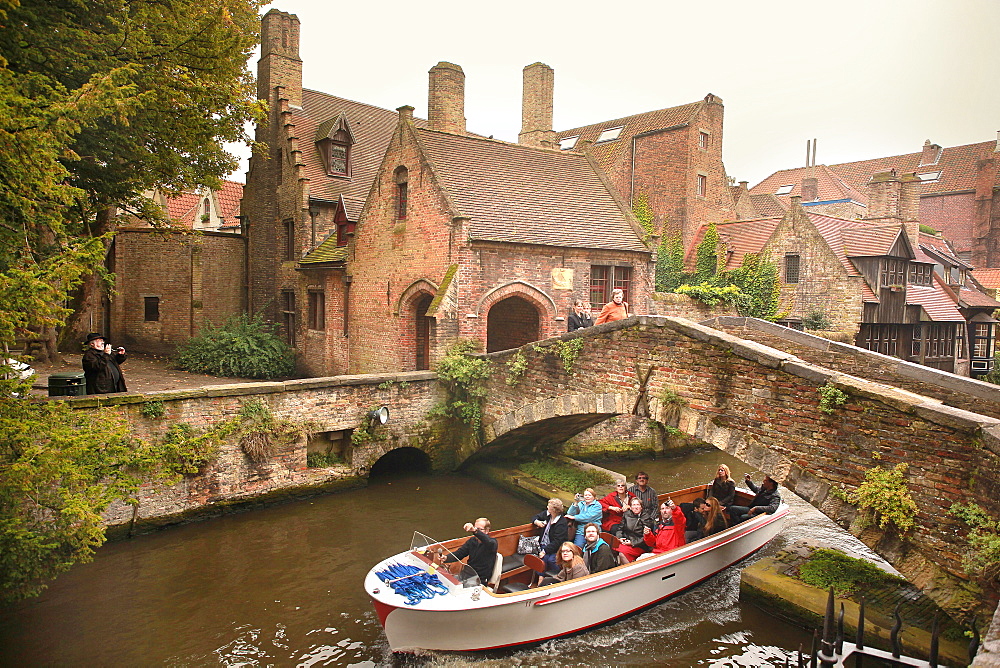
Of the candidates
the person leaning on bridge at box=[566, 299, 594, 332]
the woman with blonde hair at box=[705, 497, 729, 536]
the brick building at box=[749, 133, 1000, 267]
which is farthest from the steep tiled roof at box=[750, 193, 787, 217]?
the woman with blonde hair at box=[705, 497, 729, 536]

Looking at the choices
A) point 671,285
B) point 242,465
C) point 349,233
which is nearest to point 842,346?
point 242,465

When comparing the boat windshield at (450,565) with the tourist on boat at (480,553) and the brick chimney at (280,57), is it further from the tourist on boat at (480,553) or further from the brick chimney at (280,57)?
the brick chimney at (280,57)

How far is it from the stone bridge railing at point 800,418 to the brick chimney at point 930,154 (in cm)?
5046

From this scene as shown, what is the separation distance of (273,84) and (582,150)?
1120 cm

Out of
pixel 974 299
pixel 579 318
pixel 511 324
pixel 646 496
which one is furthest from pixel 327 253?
pixel 974 299

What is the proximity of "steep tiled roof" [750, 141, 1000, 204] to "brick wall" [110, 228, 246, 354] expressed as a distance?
37.5 metres

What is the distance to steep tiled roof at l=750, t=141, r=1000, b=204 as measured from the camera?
1750 inches

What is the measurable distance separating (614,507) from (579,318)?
5509 millimetres

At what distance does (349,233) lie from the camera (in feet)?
63.4

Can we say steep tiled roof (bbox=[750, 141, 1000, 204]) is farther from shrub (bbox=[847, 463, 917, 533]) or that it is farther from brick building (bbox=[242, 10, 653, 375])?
shrub (bbox=[847, 463, 917, 533])

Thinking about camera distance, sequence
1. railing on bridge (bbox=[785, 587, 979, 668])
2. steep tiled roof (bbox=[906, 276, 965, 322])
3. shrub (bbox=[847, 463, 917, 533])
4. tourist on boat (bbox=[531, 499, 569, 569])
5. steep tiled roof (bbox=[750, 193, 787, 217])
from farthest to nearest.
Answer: steep tiled roof (bbox=[750, 193, 787, 217])
steep tiled roof (bbox=[906, 276, 965, 322])
tourist on boat (bbox=[531, 499, 569, 569])
shrub (bbox=[847, 463, 917, 533])
railing on bridge (bbox=[785, 587, 979, 668])

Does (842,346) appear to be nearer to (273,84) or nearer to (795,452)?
(795,452)

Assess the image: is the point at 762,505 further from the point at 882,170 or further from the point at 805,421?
the point at 882,170

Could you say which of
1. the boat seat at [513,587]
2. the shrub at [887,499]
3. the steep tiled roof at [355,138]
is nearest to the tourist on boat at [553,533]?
the boat seat at [513,587]
